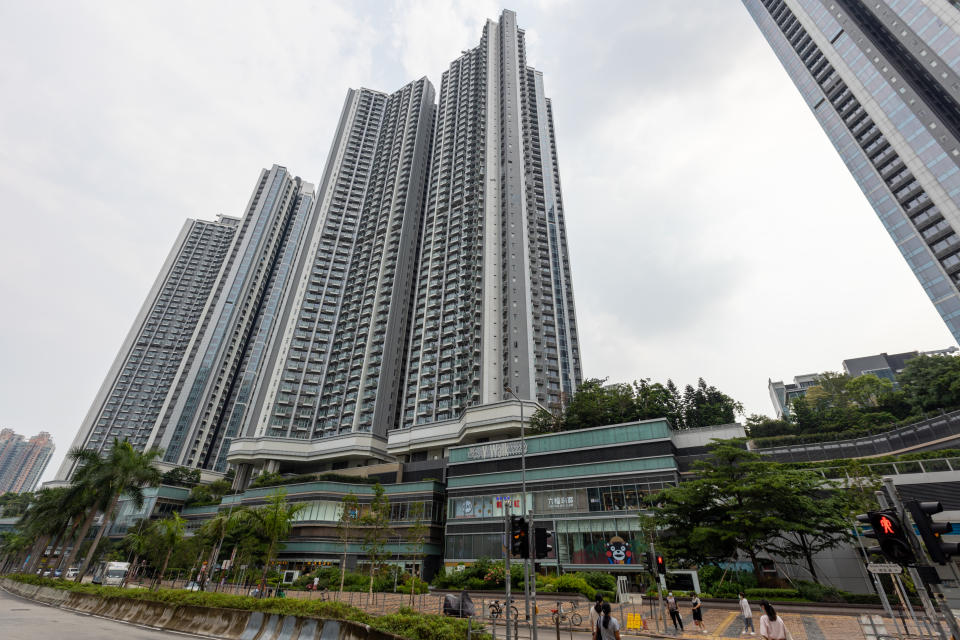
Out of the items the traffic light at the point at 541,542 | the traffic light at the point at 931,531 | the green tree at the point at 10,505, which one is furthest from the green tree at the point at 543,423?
the green tree at the point at 10,505

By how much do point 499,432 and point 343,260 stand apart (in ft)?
206

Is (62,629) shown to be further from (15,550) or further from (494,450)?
(15,550)

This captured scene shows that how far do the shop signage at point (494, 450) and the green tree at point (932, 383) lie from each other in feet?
154

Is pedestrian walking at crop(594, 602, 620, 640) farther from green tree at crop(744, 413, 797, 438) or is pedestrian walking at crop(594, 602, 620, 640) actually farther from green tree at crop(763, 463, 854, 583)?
green tree at crop(744, 413, 797, 438)

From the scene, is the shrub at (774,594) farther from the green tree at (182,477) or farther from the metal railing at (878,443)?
the green tree at (182,477)

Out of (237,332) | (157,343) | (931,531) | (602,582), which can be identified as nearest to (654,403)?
(602,582)

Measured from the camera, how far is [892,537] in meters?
9.69

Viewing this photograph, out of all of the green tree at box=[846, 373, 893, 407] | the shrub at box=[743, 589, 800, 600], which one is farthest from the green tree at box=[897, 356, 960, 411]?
the shrub at box=[743, 589, 800, 600]

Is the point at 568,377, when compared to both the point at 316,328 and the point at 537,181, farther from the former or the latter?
the point at 316,328

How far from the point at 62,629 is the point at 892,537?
26.9 meters

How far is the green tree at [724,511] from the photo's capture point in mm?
27406

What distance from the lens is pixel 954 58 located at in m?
68.4

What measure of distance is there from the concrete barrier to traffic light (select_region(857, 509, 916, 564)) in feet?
37.6

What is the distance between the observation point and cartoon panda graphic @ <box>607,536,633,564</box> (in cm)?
4275
